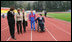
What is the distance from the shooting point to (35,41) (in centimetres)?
496

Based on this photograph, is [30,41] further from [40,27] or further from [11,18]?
[40,27]

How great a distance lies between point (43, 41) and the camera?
4949 mm

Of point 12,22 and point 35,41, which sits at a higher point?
point 12,22

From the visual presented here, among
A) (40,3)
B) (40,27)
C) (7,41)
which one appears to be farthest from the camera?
(40,3)

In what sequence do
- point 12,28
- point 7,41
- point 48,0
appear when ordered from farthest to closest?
point 48,0, point 12,28, point 7,41

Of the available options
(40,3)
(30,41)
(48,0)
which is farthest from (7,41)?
(40,3)

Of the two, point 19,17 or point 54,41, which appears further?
point 19,17

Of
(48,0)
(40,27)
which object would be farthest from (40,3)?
(40,27)

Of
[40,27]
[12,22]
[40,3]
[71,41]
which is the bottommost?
[71,41]

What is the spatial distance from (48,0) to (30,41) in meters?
66.4

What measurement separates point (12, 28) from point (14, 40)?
684mm

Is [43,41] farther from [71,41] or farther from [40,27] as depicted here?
[40,27]

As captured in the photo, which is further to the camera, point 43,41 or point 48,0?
point 48,0

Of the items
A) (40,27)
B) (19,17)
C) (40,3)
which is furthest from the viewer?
(40,3)
